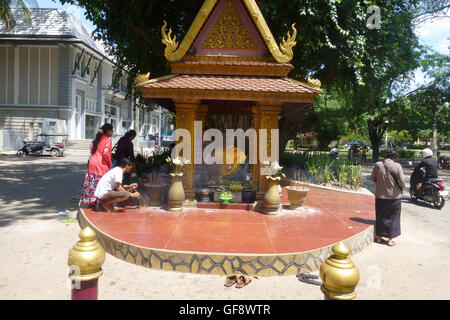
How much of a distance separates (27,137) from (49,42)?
29.8ft

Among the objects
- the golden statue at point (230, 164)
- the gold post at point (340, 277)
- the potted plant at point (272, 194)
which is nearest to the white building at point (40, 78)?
the golden statue at point (230, 164)

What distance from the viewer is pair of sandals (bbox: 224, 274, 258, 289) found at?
4344mm

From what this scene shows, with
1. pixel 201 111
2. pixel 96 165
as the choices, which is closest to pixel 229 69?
pixel 201 111

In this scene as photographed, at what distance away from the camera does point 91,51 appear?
32906mm

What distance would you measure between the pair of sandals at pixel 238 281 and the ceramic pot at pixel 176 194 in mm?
3082

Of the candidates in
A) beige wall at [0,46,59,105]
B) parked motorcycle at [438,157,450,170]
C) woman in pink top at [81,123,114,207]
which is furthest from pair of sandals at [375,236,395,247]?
beige wall at [0,46,59,105]

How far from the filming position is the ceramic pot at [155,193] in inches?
311

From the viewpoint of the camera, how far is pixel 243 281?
14.6 ft

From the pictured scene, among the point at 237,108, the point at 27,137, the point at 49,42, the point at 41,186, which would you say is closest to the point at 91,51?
the point at 49,42

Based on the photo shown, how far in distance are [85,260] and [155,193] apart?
18.3 ft

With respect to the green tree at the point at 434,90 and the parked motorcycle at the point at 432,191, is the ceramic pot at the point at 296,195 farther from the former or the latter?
the green tree at the point at 434,90
